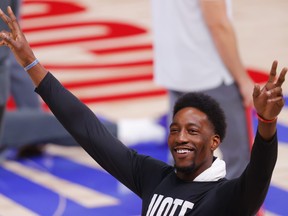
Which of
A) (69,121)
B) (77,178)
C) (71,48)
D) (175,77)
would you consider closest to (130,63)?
(71,48)

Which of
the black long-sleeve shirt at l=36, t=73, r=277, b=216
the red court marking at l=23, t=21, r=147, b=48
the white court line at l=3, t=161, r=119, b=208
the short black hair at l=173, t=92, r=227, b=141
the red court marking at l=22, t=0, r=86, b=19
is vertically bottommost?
the white court line at l=3, t=161, r=119, b=208

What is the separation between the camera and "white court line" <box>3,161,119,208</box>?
590cm

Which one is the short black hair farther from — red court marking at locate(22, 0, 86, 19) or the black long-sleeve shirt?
red court marking at locate(22, 0, 86, 19)

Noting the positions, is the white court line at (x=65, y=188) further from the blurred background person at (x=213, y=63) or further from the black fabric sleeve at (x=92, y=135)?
the black fabric sleeve at (x=92, y=135)

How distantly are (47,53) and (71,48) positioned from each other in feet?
1.13

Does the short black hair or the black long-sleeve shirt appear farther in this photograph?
the short black hair

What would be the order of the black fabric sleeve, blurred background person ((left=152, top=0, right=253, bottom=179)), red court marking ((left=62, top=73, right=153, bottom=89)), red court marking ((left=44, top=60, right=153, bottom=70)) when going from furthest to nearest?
red court marking ((left=44, top=60, right=153, bottom=70)) < red court marking ((left=62, top=73, right=153, bottom=89)) < blurred background person ((left=152, top=0, right=253, bottom=179)) < the black fabric sleeve

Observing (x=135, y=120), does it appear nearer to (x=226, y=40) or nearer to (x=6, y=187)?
(x=6, y=187)

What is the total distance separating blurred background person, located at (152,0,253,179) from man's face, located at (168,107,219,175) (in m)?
1.19

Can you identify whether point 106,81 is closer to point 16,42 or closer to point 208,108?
point 16,42

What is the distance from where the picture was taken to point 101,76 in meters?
8.65

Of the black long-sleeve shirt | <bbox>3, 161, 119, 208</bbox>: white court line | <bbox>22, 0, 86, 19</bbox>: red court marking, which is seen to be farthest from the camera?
<bbox>22, 0, 86, 19</bbox>: red court marking

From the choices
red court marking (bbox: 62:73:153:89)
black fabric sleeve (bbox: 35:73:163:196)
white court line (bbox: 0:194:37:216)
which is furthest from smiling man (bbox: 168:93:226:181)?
red court marking (bbox: 62:73:153:89)

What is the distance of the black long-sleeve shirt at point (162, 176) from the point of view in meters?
3.34
